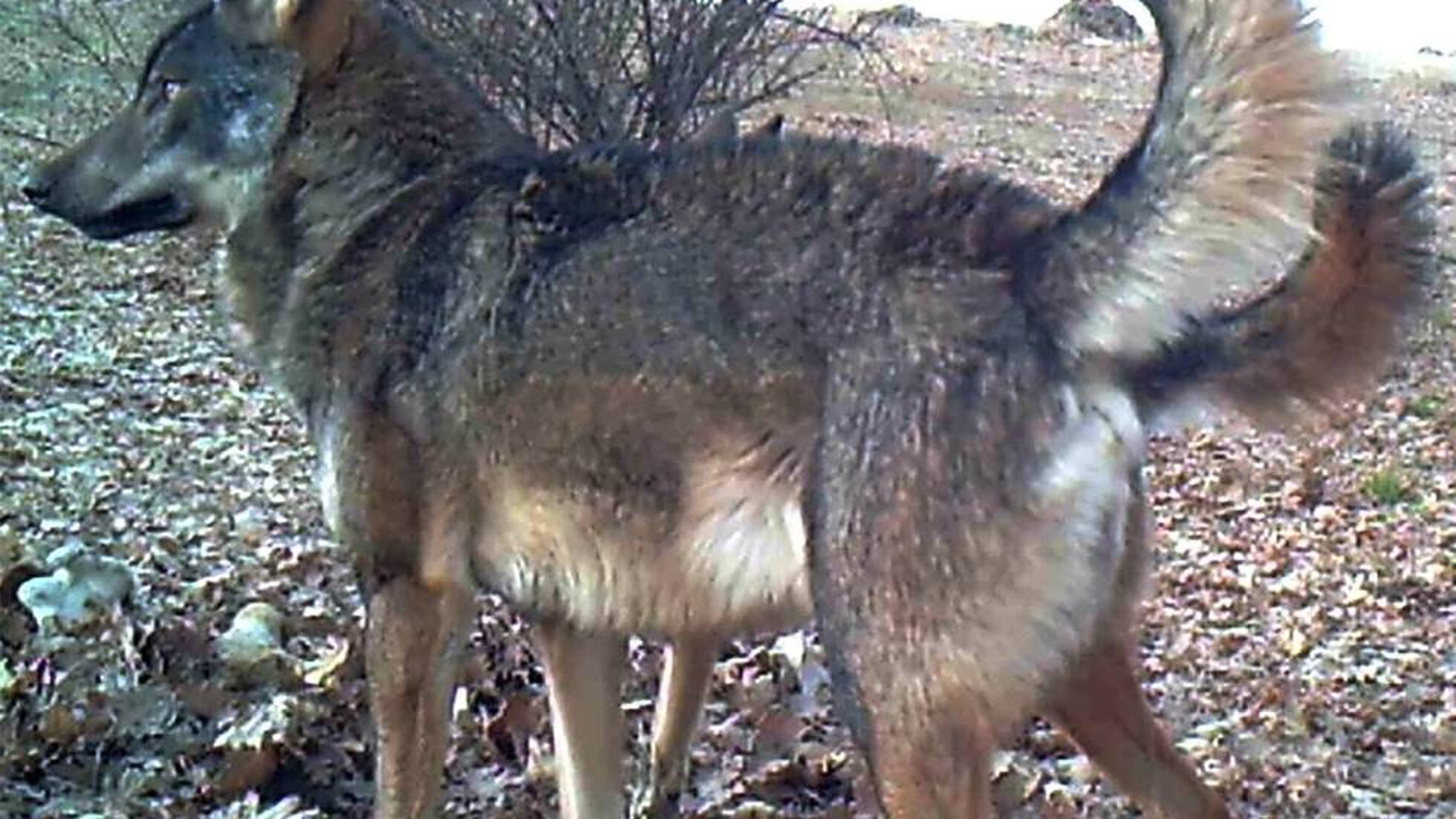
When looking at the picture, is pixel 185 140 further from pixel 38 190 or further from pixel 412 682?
pixel 412 682

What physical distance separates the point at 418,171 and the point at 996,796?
2.07 m

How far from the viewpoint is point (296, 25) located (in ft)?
15.8

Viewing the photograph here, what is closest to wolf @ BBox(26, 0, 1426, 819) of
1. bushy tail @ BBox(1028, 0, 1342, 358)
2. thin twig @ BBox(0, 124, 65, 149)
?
bushy tail @ BBox(1028, 0, 1342, 358)

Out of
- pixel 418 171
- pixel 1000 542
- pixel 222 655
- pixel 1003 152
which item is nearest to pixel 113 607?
pixel 222 655

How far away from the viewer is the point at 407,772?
4.54 m

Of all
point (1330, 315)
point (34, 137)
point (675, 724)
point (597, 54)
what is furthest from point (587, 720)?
point (34, 137)

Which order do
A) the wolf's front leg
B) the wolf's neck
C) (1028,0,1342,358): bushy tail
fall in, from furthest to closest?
the wolf's neck
the wolf's front leg
(1028,0,1342,358): bushy tail

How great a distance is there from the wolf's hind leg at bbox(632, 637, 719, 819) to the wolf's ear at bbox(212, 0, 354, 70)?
1.69m

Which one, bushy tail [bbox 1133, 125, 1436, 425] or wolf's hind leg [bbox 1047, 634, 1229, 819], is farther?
wolf's hind leg [bbox 1047, 634, 1229, 819]

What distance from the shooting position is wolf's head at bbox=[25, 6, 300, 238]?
15.9ft

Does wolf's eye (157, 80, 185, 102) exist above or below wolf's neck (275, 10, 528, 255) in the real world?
above

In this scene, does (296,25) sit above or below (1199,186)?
above

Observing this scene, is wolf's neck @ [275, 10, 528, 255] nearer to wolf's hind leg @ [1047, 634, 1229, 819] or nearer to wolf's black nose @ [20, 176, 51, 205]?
wolf's black nose @ [20, 176, 51, 205]

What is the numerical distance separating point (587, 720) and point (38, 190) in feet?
6.41
